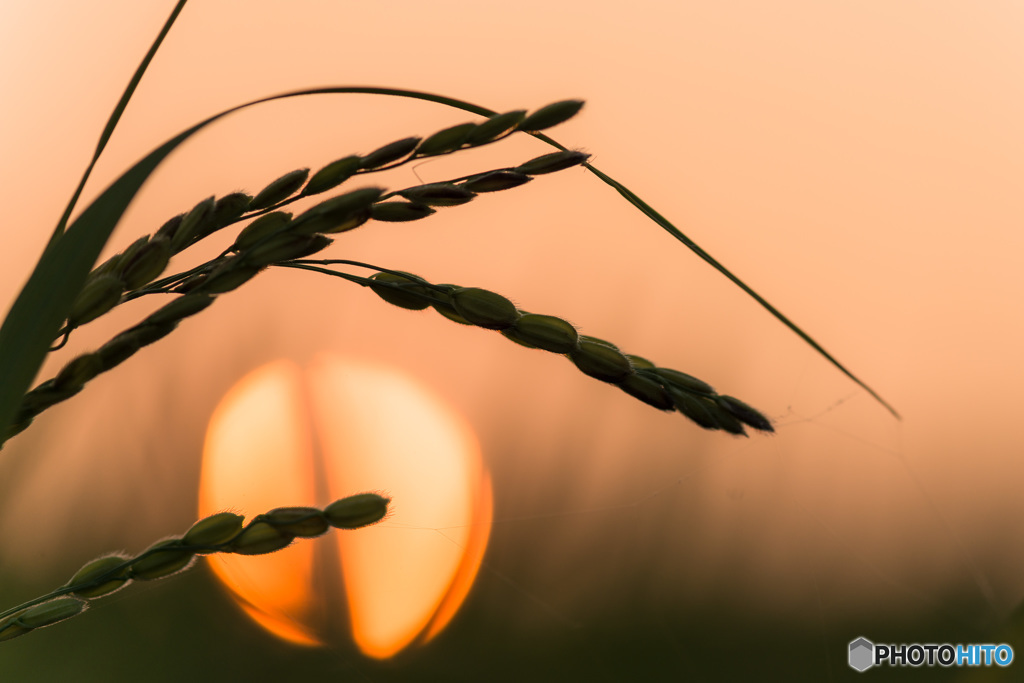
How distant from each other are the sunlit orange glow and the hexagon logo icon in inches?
18.4

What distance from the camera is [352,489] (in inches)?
27.9

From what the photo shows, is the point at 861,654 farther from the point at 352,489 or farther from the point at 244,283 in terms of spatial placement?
the point at 244,283

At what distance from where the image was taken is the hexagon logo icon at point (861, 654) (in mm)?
667

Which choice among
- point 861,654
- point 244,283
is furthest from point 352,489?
point 861,654

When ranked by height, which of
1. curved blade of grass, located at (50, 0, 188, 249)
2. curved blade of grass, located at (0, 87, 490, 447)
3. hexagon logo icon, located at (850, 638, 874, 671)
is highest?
curved blade of grass, located at (50, 0, 188, 249)

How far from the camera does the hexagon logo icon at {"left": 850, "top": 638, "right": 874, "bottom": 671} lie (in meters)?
0.67

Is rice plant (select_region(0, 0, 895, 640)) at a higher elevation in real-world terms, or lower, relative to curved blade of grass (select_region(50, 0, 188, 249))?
lower

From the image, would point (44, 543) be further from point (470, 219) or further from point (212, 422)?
point (470, 219)

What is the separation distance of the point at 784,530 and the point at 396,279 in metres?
0.65

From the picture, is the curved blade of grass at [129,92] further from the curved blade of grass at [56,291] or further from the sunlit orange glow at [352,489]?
the sunlit orange glow at [352,489]

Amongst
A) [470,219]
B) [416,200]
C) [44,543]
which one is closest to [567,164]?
[416,200]

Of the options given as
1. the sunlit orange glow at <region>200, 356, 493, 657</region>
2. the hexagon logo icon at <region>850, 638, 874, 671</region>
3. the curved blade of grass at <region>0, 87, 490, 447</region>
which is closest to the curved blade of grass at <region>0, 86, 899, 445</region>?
the curved blade of grass at <region>0, 87, 490, 447</region>

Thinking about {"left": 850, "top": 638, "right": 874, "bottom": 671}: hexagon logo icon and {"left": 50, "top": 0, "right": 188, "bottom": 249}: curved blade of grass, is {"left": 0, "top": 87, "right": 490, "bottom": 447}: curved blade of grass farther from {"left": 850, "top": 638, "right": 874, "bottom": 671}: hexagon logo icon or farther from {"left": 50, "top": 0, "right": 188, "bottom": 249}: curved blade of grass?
{"left": 850, "top": 638, "right": 874, "bottom": 671}: hexagon logo icon

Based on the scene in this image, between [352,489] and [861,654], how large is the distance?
65 centimetres
